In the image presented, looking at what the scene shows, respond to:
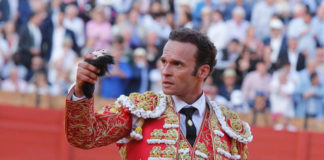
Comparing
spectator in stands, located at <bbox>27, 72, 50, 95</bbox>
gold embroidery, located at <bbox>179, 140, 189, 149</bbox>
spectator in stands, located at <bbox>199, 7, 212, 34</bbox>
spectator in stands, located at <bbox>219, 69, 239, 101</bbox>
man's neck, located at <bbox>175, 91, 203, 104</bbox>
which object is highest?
spectator in stands, located at <bbox>199, 7, 212, 34</bbox>

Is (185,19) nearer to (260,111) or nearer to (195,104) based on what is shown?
(260,111)

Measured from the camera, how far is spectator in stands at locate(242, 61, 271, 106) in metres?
7.66

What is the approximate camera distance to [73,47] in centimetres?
860

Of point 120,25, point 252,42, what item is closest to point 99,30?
point 120,25

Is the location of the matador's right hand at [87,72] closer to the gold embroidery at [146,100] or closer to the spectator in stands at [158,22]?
the gold embroidery at [146,100]

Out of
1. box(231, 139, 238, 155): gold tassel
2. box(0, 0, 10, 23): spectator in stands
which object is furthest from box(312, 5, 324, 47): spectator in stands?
box(231, 139, 238, 155): gold tassel

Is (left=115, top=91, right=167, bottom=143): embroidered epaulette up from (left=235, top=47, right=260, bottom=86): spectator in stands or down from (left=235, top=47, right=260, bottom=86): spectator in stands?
down

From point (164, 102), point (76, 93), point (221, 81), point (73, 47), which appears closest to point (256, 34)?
point (221, 81)

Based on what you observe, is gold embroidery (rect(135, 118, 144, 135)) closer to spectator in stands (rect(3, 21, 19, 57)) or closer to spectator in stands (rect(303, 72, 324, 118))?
spectator in stands (rect(303, 72, 324, 118))

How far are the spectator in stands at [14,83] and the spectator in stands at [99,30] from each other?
947 mm

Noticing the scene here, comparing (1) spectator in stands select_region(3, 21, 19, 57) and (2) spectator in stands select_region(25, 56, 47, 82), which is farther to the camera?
(1) spectator in stands select_region(3, 21, 19, 57)

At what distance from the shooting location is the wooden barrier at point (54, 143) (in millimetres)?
8156

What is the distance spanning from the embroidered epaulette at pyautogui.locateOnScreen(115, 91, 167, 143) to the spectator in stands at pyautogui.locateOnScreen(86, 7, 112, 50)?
504 cm

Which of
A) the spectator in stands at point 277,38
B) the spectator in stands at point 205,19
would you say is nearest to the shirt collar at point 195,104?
the spectator in stands at point 277,38
